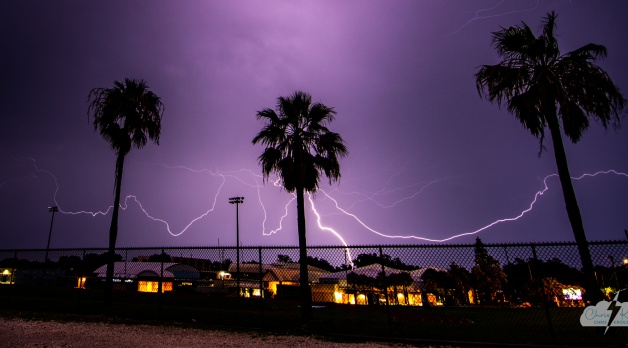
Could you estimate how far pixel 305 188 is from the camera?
44.7ft

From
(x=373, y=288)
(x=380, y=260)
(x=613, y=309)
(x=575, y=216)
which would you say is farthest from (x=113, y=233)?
(x=613, y=309)

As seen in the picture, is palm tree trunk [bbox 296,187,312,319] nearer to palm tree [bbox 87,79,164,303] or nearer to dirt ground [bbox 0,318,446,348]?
dirt ground [bbox 0,318,446,348]

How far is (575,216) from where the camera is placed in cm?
806

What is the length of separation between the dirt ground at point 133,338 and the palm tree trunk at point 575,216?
4.54 m

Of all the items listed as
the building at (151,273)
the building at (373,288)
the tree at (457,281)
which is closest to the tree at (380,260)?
the building at (373,288)

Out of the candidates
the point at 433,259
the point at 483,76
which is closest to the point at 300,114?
the point at 483,76

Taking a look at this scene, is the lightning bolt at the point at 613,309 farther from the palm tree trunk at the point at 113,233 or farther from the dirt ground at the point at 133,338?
the palm tree trunk at the point at 113,233

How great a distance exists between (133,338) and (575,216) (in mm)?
10743

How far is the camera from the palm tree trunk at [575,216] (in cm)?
739

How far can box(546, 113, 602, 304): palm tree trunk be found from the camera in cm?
739

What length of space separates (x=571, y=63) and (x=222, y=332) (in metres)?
11.0

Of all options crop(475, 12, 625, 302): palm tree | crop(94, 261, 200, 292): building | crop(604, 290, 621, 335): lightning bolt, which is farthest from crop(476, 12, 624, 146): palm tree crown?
crop(94, 261, 200, 292): building

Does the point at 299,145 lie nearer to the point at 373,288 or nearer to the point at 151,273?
the point at 373,288

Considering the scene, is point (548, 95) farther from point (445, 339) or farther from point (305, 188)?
point (305, 188)
